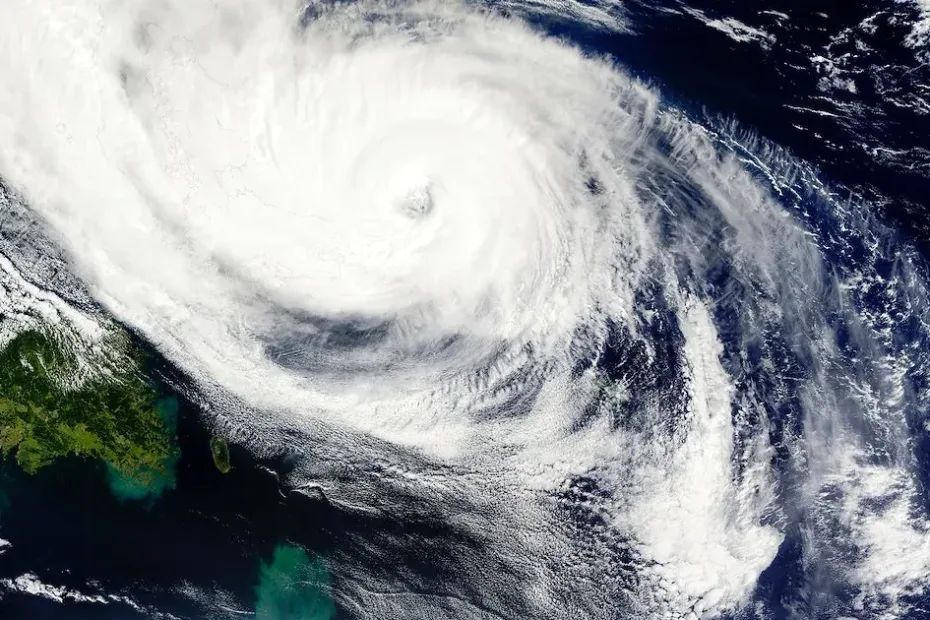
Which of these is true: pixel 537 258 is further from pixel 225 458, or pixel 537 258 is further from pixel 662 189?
pixel 225 458

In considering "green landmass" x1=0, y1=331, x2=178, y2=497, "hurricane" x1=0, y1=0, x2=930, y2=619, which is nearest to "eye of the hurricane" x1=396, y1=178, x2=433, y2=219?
"hurricane" x1=0, y1=0, x2=930, y2=619

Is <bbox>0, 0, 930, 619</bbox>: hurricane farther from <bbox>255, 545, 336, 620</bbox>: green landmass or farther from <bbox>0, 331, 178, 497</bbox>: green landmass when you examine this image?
<bbox>255, 545, 336, 620</bbox>: green landmass

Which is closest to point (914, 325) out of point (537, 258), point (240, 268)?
point (537, 258)

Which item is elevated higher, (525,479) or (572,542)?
(525,479)

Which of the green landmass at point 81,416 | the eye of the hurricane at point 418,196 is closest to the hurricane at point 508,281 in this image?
the eye of the hurricane at point 418,196

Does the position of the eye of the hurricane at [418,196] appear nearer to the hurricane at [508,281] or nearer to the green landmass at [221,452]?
the hurricane at [508,281]

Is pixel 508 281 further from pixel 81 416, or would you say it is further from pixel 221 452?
pixel 81 416

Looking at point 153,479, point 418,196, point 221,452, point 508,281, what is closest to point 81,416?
point 153,479
